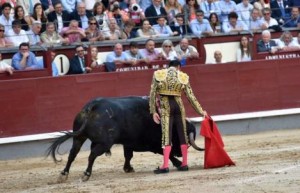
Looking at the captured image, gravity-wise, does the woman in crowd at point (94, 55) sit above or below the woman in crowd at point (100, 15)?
below

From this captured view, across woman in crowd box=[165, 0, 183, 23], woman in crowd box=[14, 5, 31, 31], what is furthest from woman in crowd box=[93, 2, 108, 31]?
woman in crowd box=[165, 0, 183, 23]

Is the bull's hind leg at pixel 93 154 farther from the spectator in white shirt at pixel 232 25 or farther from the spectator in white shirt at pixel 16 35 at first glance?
the spectator in white shirt at pixel 232 25

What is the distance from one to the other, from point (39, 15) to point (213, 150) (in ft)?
15.0

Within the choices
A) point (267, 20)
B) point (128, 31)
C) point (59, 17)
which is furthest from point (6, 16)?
point (267, 20)

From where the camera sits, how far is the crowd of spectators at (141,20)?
14500 mm

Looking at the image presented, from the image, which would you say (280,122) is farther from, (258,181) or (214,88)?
(258,181)

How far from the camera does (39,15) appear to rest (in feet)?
48.1

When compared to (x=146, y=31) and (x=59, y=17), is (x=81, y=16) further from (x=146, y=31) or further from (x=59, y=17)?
(x=146, y=31)

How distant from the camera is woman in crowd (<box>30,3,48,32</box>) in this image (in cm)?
1460

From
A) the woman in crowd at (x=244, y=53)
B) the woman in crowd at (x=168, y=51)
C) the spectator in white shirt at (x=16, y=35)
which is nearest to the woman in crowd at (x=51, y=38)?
the spectator in white shirt at (x=16, y=35)

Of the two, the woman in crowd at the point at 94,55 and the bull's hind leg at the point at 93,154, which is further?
the woman in crowd at the point at 94,55

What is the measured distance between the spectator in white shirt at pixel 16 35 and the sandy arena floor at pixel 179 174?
173 centimetres

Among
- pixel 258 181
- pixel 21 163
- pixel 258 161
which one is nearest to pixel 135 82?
pixel 21 163

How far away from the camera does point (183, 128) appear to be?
11070mm
